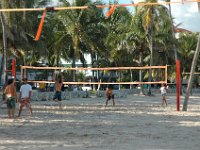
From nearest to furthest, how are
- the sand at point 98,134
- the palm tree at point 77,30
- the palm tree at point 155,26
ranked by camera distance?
1. the sand at point 98,134
2. the palm tree at point 77,30
3. the palm tree at point 155,26

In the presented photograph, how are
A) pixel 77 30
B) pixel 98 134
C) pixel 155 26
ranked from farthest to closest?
pixel 155 26 < pixel 77 30 < pixel 98 134

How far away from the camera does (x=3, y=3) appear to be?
23.2 meters

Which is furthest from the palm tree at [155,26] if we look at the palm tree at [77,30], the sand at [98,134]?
the sand at [98,134]

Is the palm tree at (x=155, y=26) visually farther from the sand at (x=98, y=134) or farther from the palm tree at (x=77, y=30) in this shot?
the sand at (x=98, y=134)

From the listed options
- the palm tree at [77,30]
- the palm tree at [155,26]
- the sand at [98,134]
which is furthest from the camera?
the palm tree at [155,26]

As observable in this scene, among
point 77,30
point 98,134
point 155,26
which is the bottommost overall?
point 98,134

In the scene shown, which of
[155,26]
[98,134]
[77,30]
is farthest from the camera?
[155,26]

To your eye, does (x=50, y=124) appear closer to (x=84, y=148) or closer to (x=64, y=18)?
(x=84, y=148)

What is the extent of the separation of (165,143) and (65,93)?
21933 mm

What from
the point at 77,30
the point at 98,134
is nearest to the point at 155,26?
the point at 77,30

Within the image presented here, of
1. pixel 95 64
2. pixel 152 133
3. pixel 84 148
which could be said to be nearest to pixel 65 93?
pixel 95 64

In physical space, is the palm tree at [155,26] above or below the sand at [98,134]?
above

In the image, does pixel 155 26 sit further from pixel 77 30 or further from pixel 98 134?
pixel 98 134

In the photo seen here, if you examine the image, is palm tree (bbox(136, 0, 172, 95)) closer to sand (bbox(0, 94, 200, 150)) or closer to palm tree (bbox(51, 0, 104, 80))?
palm tree (bbox(51, 0, 104, 80))
